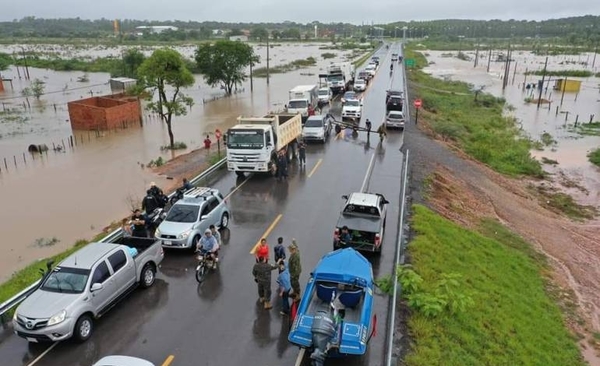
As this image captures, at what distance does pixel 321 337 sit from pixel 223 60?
6144 centimetres

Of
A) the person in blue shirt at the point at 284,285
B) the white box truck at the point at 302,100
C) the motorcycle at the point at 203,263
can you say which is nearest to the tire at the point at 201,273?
the motorcycle at the point at 203,263

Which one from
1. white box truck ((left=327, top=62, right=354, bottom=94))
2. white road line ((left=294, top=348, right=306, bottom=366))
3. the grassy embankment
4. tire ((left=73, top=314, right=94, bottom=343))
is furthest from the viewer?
white box truck ((left=327, top=62, right=354, bottom=94))

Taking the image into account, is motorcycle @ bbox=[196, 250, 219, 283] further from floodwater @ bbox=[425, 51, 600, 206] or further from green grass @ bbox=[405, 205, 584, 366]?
floodwater @ bbox=[425, 51, 600, 206]

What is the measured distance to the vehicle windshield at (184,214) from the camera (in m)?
15.9

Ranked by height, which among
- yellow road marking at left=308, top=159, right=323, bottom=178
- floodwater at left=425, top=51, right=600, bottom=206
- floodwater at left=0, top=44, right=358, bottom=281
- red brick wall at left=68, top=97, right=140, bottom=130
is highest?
yellow road marking at left=308, top=159, right=323, bottom=178

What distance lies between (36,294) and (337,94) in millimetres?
47091

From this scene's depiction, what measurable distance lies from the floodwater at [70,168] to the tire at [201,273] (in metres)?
9.86

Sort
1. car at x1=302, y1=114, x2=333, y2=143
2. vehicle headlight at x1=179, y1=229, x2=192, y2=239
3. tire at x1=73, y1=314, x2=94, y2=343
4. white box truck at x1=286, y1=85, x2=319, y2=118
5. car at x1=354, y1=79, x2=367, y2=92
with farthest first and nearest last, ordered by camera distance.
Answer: car at x1=354, y1=79, x2=367, y2=92 → white box truck at x1=286, y1=85, x2=319, y2=118 → car at x1=302, y1=114, x2=333, y2=143 → vehicle headlight at x1=179, y1=229, x2=192, y2=239 → tire at x1=73, y1=314, x2=94, y2=343

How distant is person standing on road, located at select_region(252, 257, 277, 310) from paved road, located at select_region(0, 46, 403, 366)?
0.98ft

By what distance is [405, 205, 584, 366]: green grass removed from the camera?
1155 cm

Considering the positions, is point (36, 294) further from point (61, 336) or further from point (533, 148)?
point (533, 148)

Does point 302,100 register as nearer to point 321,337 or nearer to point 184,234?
point 184,234

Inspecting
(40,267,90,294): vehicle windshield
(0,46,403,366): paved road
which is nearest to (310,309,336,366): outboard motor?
(0,46,403,366): paved road

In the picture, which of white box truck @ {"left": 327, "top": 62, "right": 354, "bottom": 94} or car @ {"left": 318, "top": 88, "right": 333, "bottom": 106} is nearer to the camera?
car @ {"left": 318, "top": 88, "right": 333, "bottom": 106}
